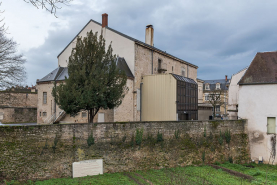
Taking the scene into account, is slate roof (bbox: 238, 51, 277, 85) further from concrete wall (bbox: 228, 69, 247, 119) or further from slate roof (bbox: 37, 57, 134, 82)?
slate roof (bbox: 37, 57, 134, 82)

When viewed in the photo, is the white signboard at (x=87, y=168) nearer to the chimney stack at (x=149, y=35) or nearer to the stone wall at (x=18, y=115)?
the chimney stack at (x=149, y=35)

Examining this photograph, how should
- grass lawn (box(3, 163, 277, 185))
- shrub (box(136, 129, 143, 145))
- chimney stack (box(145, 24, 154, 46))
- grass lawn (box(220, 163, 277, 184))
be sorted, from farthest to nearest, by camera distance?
chimney stack (box(145, 24, 154, 46)), shrub (box(136, 129, 143, 145)), grass lawn (box(220, 163, 277, 184)), grass lawn (box(3, 163, 277, 185))

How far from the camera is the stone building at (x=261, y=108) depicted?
1722 cm

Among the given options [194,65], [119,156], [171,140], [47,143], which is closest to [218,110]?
[194,65]

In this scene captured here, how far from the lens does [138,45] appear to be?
21656 millimetres

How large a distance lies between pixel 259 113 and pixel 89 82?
13.5m

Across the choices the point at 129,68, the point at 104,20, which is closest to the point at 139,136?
the point at 129,68

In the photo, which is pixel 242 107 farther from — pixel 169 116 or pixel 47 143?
pixel 47 143

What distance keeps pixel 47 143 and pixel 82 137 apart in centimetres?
188

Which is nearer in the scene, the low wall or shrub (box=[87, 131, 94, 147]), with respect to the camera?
the low wall

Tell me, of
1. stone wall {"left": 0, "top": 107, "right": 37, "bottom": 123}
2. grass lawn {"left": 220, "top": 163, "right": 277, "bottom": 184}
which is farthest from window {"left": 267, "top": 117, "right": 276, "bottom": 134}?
stone wall {"left": 0, "top": 107, "right": 37, "bottom": 123}

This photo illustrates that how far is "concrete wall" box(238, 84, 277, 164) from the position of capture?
56.5ft

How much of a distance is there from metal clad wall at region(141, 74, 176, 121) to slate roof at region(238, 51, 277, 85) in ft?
19.6

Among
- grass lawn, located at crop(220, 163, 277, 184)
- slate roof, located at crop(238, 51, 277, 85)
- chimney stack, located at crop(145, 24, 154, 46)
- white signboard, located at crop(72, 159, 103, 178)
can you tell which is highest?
chimney stack, located at crop(145, 24, 154, 46)
